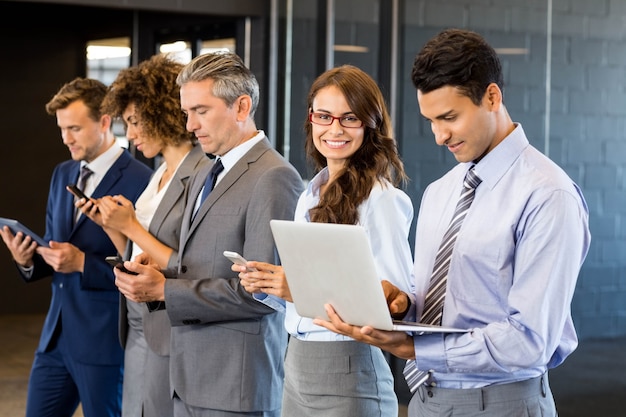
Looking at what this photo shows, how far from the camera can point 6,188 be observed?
8484mm

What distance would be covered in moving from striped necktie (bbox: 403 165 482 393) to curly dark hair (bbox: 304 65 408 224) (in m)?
0.37

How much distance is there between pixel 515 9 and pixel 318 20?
180 cm

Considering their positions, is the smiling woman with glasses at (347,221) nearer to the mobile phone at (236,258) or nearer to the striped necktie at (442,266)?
the mobile phone at (236,258)

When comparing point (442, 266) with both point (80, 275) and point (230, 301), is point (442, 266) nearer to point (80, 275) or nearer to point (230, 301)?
point (230, 301)

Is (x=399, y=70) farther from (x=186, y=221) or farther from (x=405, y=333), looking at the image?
(x=405, y=333)

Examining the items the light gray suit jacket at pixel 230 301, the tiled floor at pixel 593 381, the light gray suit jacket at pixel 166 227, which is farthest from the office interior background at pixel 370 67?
the light gray suit jacket at pixel 230 301

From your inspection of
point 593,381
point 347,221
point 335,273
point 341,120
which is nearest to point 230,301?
point 347,221

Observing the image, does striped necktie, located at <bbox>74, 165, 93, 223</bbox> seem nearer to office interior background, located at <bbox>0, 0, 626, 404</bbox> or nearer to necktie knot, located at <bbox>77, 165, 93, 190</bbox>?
necktie knot, located at <bbox>77, 165, 93, 190</bbox>

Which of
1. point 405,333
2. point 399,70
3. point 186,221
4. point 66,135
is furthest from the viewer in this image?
point 399,70

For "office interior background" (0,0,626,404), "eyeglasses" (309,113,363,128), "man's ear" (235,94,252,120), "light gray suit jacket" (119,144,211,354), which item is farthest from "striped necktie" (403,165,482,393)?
"office interior background" (0,0,626,404)

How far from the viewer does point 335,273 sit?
1.77 metres

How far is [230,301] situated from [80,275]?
3.76ft

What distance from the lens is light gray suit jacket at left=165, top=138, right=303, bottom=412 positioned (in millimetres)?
2504

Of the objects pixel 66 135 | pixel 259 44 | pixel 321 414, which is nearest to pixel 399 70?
pixel 259 44
